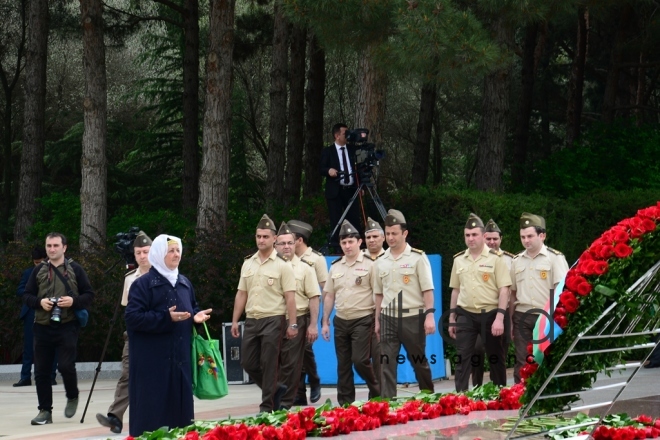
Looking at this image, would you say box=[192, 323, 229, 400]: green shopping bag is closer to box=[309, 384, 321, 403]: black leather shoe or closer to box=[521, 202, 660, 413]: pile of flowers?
box=[521, 202, 660, 413]: pile of flowers

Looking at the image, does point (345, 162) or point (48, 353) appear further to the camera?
point (345, 162)

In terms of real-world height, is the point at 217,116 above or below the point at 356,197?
above

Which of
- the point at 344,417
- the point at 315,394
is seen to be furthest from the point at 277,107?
the point at 344,417

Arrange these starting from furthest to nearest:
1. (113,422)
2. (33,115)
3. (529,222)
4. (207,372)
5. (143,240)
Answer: (33,115) < (529,222) < (113,422) < (143,240) < (207,372)

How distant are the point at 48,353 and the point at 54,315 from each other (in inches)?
16.7

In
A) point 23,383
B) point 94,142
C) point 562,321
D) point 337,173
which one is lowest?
point 23,383

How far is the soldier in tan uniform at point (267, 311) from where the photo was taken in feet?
37.1

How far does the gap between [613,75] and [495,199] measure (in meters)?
14.6

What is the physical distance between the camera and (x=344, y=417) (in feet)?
25.4

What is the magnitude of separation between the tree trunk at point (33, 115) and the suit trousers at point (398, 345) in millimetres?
17313

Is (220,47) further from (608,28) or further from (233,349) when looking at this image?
(608,28)

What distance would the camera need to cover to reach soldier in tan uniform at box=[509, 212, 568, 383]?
11898 millimetres

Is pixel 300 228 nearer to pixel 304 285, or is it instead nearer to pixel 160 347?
pixel 304 285

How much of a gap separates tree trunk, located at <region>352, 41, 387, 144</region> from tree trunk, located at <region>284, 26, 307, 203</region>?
33.6ft
